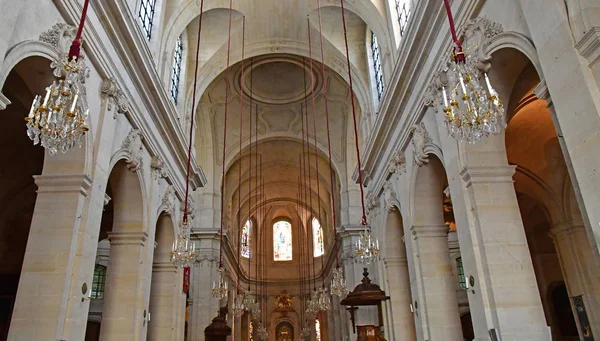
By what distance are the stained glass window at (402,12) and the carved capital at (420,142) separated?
2.77 m

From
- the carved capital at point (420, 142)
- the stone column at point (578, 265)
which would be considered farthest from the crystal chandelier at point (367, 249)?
the stone column at point (578, 265)

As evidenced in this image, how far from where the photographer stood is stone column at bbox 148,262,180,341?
12.1 m

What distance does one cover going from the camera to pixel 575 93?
14.8 ft

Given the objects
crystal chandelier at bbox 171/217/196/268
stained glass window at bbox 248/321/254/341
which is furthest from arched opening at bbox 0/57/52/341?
stained glass window at bbox 248/321/254/341

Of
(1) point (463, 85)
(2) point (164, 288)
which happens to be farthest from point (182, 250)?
(1) point (463, 85)

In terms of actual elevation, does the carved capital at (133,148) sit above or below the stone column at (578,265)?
above

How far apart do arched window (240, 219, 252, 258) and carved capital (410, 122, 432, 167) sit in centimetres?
2264

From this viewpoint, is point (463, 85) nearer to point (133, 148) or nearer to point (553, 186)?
point (133, 148)

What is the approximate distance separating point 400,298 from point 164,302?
21.5ft

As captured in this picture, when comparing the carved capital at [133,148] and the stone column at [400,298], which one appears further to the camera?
the stone column at [400,298]

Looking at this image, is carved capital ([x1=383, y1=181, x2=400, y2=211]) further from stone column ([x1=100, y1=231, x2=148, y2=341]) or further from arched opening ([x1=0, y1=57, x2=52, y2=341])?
arched opening ([x1=0, y1=57, x2=52, y2=341])

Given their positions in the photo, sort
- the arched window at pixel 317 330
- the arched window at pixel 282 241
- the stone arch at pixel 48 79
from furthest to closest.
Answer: the arched window at pixel 282 241
the arched window at pixel 317 330
the stone arch at pixel 48 79

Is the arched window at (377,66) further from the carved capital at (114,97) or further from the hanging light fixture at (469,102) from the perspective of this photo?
the hanging light fixture at (469,102)

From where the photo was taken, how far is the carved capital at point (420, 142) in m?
9.38
